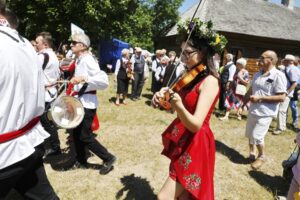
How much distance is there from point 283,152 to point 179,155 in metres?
4.92

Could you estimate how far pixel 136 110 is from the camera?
31.8 feet

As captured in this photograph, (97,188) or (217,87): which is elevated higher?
(217,87)

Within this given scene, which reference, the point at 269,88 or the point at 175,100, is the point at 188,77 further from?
the point at 269,88

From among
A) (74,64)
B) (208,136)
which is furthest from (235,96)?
(208,136)

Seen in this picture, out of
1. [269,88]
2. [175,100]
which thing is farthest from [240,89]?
[175,100]

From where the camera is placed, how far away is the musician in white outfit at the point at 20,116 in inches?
79.7

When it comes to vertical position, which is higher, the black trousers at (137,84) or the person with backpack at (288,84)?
the person with backpack at (288,84)

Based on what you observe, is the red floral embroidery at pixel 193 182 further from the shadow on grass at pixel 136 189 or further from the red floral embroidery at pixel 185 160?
the shadow on grass at pixel 136 189

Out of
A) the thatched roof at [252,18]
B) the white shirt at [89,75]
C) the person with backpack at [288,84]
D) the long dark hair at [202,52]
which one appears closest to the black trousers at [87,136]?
the white shirt at [89,75]

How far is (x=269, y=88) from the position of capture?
534 centimetres

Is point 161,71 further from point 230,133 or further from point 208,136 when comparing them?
point 208,136

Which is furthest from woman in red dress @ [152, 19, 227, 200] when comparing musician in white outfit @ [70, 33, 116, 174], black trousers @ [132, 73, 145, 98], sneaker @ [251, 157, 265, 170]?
black trousers @ [132, 73, 145, 98]

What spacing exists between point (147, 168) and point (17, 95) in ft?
11.5

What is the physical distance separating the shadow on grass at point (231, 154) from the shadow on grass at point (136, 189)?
2.16m
